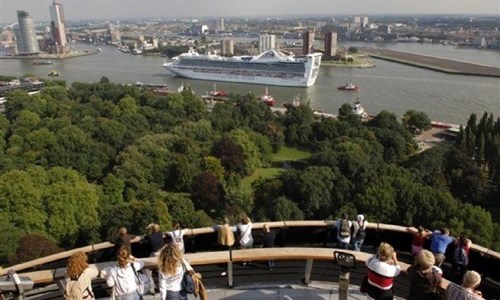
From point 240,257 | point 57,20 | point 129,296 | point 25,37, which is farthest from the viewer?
point 57,20

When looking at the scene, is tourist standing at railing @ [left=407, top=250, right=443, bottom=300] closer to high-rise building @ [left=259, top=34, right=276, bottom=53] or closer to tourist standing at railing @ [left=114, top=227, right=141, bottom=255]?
tourist standing at railing @ [left=114, top=227, right=141, bottom=255]

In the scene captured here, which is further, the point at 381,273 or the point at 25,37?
the point at 25,37

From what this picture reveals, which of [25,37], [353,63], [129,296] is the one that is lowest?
[353,63]

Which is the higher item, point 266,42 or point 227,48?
point 266,42

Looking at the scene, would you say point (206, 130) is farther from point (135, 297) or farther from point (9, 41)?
point (9, 41)

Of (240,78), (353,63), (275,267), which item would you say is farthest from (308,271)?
(353,63)

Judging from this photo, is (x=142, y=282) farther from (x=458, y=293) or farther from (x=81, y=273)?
(x=458, y=293)

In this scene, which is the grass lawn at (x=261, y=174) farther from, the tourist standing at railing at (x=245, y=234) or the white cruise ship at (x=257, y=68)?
the white cruise ship at (x=257, y=68)

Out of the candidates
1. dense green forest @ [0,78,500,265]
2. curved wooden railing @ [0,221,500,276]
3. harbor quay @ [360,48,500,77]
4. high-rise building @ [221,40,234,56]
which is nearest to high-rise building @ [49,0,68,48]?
high-rise building @ [221,40,234,56]
